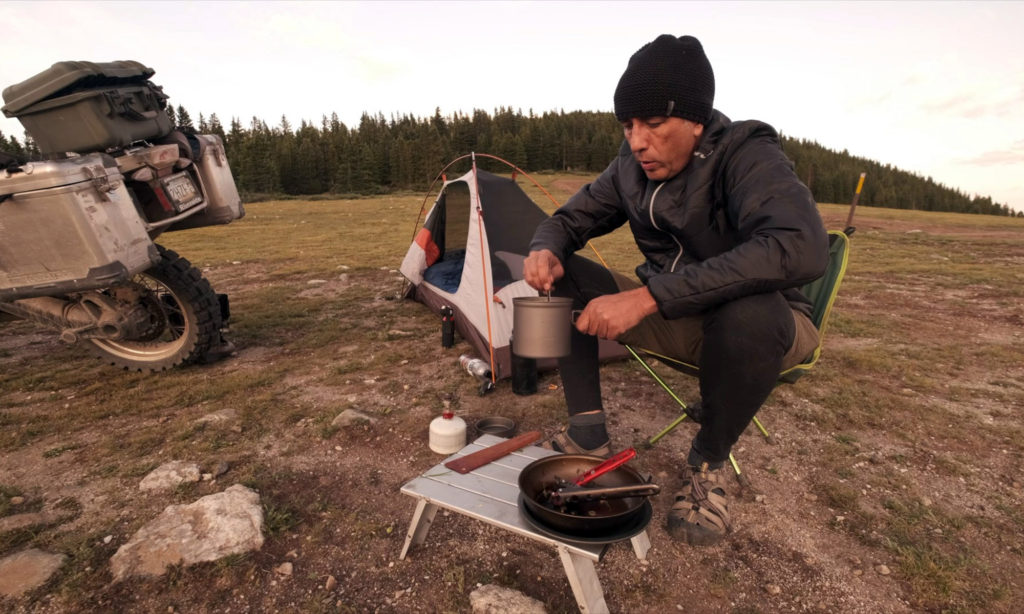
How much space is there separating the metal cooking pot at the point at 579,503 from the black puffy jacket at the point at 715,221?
676 millimetres

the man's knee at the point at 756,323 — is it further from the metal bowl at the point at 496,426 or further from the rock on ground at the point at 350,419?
the rock on ground at the point at 350,419

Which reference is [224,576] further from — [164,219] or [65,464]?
[164,219]

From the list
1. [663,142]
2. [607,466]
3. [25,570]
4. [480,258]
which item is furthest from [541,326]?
[480,258]

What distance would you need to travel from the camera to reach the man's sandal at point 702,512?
2.31 meters

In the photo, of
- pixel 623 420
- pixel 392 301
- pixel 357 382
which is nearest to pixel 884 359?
pixel 623 420

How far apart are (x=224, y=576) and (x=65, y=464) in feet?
5.53

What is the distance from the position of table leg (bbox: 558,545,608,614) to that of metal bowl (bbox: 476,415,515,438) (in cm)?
147

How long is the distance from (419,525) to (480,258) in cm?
292

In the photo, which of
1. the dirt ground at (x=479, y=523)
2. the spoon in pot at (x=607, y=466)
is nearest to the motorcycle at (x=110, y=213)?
the dirt ground at (x=479, y=523)

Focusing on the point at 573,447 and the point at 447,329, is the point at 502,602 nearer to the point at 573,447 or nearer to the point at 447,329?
the point at 573,447

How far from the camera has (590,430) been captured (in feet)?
8.53

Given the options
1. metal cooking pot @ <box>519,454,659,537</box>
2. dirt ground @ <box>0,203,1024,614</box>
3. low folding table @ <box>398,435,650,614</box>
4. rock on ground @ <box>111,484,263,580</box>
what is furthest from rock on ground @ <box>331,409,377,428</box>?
metal cooking pot @ <box>519,454,659,537</box>

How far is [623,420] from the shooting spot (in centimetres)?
349

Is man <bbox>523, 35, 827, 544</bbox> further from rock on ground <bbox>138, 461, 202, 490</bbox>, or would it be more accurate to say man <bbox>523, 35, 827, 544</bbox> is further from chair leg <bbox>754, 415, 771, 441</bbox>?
rock on ground <bbox>138, 461, 202, 490</bbox>
